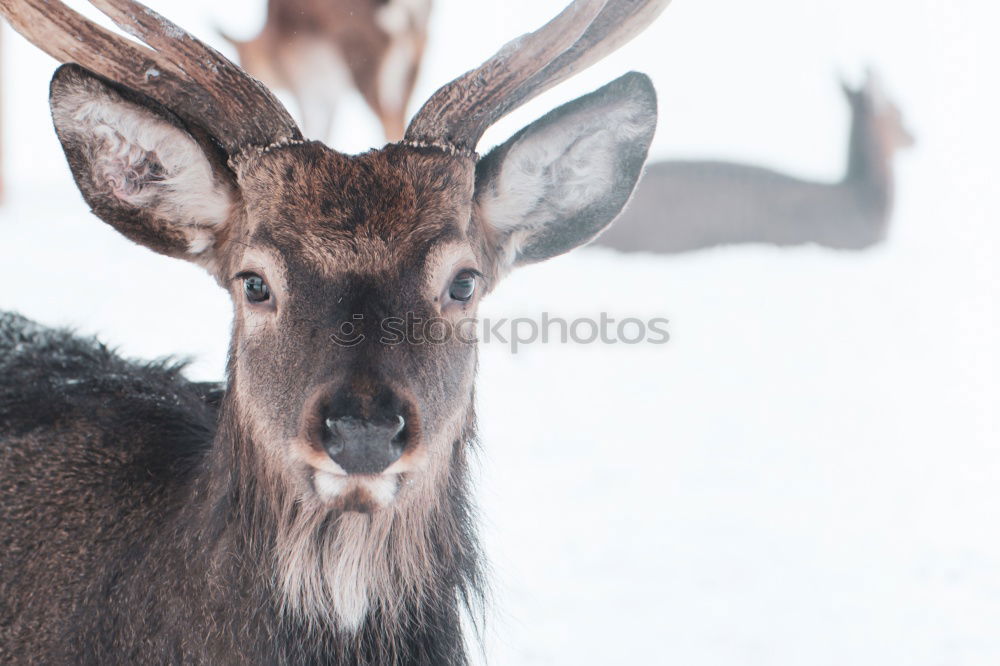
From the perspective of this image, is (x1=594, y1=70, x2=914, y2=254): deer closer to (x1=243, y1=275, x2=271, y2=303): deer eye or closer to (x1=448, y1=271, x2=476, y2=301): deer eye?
(x1=448, y1=271, x2=476, y2=301): deer eye

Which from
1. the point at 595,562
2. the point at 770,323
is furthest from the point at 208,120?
the point at 770,323

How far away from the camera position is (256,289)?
2.91 metres

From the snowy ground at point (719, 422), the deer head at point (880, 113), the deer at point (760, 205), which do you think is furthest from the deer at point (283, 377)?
the deer head at point (880, 113)

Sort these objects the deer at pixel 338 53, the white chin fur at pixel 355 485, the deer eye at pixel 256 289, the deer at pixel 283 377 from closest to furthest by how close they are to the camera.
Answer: the white chin fur at pixel 355 485 < the deer at pixel 283 377 < the deer eye at pixel 256 289 < the deer at pixel 338 53

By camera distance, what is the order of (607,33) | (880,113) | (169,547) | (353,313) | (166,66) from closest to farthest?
(353,313) → (169,547) → (166,66) → (607,33) → (880,113)

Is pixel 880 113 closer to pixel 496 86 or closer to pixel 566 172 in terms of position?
pixel 566 172

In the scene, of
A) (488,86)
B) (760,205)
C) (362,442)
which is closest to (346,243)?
(362,442)

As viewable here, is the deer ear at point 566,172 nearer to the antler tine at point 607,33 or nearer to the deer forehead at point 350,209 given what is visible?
the antler tine at point 607,33

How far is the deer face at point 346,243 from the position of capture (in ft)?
8.59

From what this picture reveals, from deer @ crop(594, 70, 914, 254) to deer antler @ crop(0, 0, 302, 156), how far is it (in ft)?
30.9

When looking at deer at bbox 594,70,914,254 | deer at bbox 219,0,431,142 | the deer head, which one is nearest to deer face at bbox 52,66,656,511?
deer at bbox 219,0,431,142

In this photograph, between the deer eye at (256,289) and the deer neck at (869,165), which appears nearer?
the deer eye at (256,289)

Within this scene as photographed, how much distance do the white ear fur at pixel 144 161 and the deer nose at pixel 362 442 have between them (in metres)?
1.02

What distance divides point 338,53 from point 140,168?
27.1ft
